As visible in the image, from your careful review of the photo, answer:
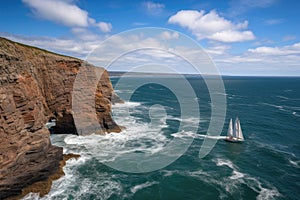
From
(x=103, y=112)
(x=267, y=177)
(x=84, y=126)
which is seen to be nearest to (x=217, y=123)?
(x=267, y=177)

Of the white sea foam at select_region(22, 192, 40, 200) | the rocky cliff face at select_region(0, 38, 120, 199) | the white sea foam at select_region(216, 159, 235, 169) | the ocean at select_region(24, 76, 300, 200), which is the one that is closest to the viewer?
the rocky cliff face at select_region(0, 38, 120, 199)

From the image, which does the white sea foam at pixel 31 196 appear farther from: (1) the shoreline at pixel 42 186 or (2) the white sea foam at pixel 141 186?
(2) the white sea foam at pixel 141 186

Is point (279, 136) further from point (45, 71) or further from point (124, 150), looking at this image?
point (45, 71)

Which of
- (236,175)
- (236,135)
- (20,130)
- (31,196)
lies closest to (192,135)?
(236,135)

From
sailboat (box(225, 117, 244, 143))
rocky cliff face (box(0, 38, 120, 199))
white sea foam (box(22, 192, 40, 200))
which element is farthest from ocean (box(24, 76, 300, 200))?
rocky cliff face (box(0, 38, 120, 199))

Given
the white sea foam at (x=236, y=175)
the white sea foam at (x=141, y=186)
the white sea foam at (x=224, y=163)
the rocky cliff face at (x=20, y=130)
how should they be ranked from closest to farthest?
the rocky cliff face at (x=20, y=130)
the white sea foam at (x=141, y=186)
the white sea foam at (x=236, y=175)
the white sea foam at (x=224, y=163)

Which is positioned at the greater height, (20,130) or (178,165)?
(20,130)

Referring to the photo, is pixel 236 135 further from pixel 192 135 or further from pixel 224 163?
pixel 224 163

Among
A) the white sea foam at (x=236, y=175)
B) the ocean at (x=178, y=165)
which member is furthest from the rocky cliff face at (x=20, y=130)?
the white sea foam at (x=236, y=175)

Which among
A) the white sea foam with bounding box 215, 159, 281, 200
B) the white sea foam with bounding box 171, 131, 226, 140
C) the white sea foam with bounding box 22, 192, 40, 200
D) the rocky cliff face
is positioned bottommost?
the white sea foam with bounding box 215, 159, 281, 200

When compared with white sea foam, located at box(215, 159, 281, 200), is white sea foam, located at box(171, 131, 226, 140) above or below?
above

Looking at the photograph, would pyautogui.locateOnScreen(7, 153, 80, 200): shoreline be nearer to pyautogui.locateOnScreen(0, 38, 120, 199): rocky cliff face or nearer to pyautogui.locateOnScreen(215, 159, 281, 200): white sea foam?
pyautogui.locateOnScreen(0, 38, 120, 199): rocky cliff face
